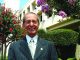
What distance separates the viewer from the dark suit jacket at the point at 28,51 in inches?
153

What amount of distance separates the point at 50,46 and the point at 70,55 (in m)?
25.8

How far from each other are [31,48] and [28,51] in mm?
61

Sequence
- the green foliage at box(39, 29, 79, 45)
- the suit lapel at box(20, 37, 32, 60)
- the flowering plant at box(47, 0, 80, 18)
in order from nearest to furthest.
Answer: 1. the suit lapel at box(20, 37, 32, 60)
2. the flowering plant at box(47, 0, 80, 18)
3. the green foliage at box(39, 29, 79, 45)

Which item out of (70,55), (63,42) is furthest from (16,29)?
(70,55)

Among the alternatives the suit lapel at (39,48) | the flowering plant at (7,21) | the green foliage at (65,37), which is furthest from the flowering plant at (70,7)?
the green foliage at (65,37)

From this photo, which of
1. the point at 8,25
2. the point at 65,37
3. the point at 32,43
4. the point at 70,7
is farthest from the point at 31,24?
the point at 65,37

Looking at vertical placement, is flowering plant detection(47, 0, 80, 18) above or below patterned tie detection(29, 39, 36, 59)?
above

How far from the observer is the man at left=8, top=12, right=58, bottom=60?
388cm

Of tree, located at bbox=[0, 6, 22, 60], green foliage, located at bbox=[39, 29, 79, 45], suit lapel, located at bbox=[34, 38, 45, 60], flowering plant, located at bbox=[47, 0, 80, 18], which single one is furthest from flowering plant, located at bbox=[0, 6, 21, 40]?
suit lapel, located at bbox=[34, 38, 45, 60]

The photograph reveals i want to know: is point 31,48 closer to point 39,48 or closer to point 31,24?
point 39,48

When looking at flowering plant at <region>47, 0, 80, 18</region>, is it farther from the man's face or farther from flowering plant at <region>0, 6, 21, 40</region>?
flowering plant at <region>0, 6, 21, 40</region>

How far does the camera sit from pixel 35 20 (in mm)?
3934

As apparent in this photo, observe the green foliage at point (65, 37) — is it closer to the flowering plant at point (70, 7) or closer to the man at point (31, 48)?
the flowering plant at point (70, 7)

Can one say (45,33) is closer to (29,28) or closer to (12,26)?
(12,26)
